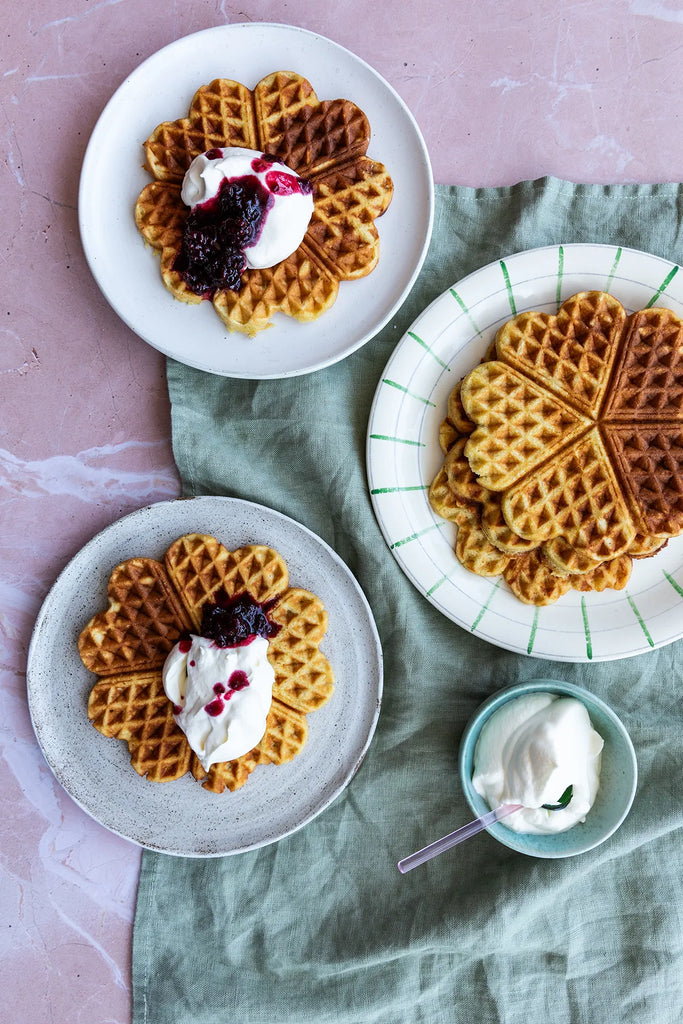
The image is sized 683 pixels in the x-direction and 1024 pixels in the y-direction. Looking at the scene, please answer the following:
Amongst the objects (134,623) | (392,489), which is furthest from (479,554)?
(134,623)

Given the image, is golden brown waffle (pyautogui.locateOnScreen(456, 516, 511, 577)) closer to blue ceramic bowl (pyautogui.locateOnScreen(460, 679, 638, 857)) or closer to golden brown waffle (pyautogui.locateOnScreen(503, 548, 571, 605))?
golden brown waffle (pyautogui.locateOnScreen(503, 548, 571, 605))

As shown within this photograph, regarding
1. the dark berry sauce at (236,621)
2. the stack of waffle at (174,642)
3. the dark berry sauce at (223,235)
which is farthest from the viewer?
the stack of waffle at (174,642)

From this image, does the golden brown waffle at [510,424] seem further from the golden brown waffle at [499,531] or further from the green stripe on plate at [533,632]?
the green stripe on plate at [533,632]

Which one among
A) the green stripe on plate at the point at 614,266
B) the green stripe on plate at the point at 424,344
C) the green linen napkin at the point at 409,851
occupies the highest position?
the green stripe on plate at the point at 614,266

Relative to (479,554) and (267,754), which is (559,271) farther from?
(267,754)

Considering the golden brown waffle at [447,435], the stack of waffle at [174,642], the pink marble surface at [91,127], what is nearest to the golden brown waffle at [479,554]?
the golden brown waffle at [447,435]

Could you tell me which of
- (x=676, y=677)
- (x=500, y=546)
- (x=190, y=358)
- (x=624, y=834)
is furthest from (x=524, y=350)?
(x=624, y=834)

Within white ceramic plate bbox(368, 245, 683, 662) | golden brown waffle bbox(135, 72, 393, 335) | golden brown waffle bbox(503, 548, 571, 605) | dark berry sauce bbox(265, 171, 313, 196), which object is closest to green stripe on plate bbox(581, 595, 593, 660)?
Answer: white ceramic plate bbox(368, 245, 683, 662)
